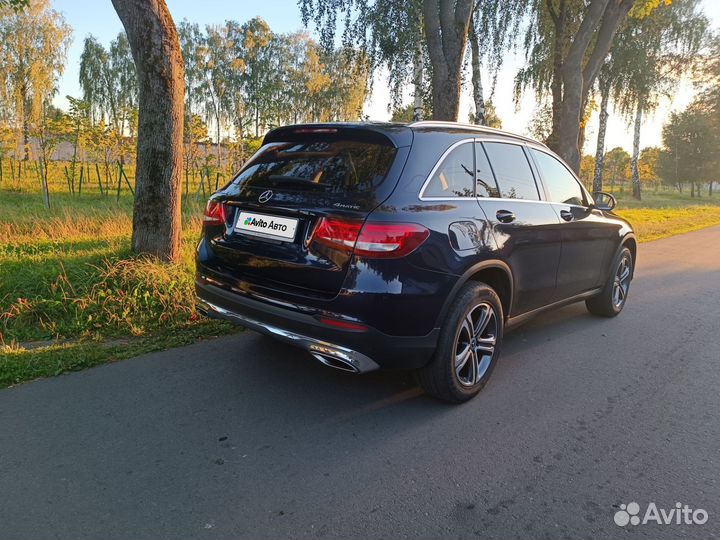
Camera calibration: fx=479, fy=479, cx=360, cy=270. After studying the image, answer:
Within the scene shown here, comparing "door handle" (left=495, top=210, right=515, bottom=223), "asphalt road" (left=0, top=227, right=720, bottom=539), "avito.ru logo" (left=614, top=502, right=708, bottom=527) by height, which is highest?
"door handle" (left=495, top=210, right=515, bottom=223)

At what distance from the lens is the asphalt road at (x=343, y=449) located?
2.13 metres

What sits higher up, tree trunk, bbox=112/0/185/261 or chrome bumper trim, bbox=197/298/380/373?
tree trunk, bbox=112/0/185/261

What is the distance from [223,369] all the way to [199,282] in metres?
0.68

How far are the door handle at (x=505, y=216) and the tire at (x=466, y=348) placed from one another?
1.71ft

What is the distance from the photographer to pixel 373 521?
6.98ft

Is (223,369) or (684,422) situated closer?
(684,422)

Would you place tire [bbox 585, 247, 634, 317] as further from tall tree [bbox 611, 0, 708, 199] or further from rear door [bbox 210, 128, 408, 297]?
tall tree [bbox 611, 0, 708, 199]

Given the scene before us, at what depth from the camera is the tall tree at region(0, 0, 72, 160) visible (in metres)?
23.3

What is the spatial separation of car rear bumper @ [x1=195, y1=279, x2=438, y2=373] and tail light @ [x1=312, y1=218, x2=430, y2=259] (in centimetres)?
43

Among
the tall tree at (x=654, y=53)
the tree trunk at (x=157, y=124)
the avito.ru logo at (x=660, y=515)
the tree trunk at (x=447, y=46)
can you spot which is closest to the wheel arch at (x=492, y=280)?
the avito.ru logo at (x=660, y=515)

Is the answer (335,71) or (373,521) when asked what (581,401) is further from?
(335,71)

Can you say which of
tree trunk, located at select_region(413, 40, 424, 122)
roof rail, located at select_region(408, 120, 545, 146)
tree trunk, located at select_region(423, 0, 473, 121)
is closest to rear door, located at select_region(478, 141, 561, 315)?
roof rail, located at select_region(408, 120, 545, 146)

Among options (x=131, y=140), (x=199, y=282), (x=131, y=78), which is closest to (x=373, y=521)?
(x=199, y=282)

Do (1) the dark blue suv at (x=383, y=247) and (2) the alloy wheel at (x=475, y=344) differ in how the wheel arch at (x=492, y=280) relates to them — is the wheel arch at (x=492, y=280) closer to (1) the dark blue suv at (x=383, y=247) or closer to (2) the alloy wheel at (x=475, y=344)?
(1) the dark blue suv at (x=383, y=247)
